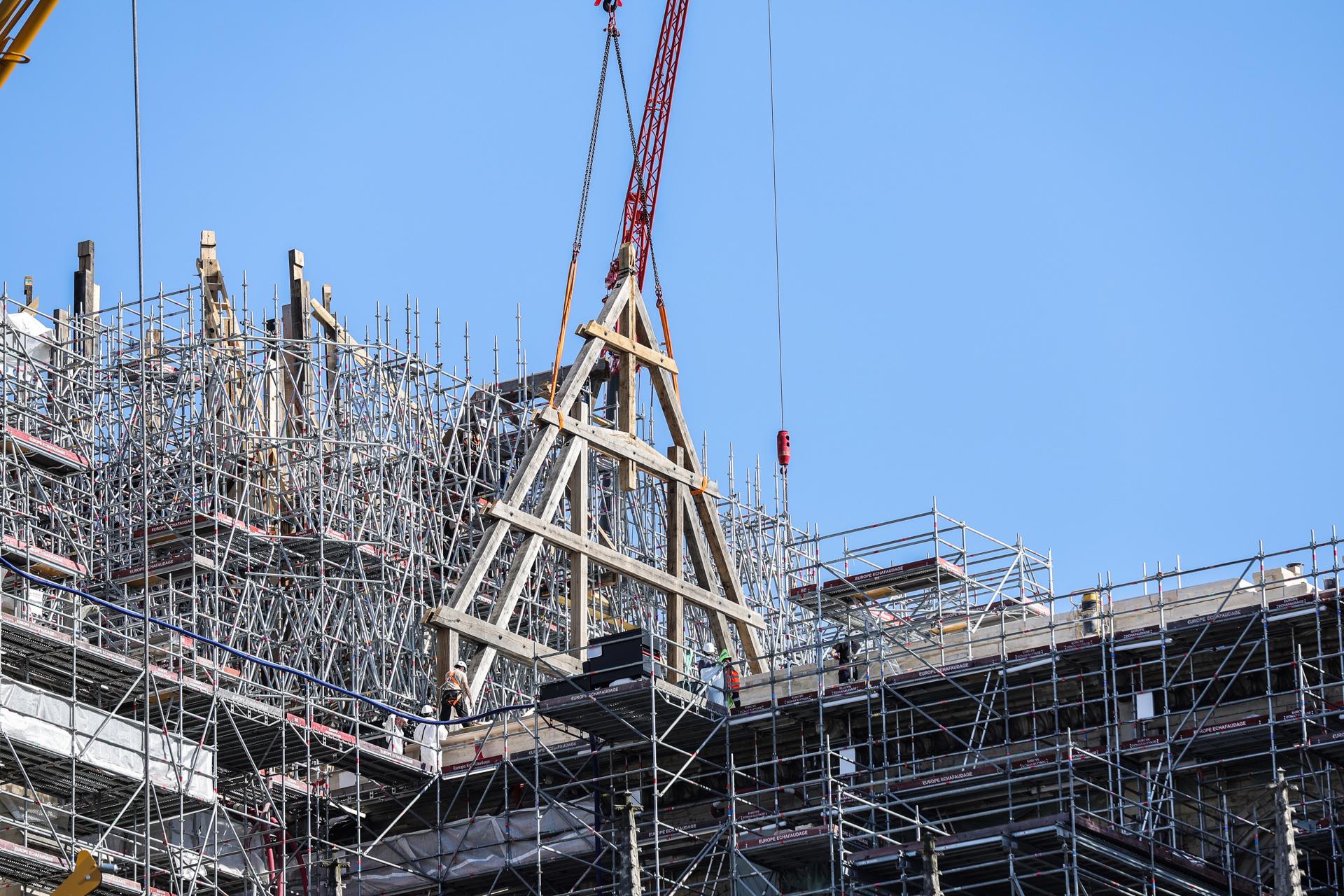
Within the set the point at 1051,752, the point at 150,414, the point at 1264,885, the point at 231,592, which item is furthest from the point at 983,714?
the point at 150,414

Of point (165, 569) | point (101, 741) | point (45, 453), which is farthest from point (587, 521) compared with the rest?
point (45, 453)

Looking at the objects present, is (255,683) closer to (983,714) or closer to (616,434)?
(616,434)

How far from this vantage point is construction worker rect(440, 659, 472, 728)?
55500mm

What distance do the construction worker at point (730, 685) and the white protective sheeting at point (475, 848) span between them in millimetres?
3234

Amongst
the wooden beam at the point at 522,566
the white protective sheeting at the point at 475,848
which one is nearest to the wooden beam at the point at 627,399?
the wooden beam at the point at 522,566

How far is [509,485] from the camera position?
5969 centimetres

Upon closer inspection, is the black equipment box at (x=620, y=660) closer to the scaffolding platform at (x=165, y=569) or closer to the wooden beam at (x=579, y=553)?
the wooden beam at (x=579, y=553)

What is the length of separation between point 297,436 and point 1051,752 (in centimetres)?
2897

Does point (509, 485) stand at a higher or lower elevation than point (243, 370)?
lower

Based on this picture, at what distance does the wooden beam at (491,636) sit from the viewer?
187 feet

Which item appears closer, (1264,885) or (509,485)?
(1264,885)

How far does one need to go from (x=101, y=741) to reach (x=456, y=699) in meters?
7.62

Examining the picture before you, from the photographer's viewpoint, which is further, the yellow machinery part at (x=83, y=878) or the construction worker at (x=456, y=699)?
the construction worker at (x=456, y=699)

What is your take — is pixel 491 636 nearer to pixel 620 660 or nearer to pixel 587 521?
pixel 587 521
